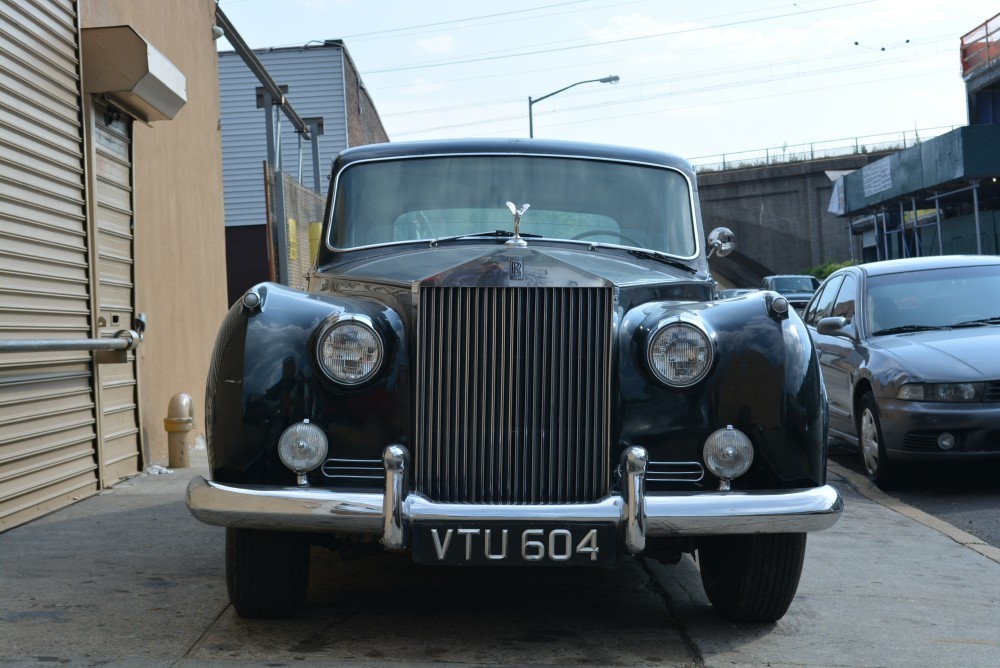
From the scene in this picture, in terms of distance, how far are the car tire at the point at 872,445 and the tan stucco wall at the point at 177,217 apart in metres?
5.15

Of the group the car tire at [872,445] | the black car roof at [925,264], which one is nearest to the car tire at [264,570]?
the car tire at [872,445]

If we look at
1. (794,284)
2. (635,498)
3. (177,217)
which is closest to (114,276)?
(177,217)

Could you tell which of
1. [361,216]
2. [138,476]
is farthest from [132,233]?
[361,216]

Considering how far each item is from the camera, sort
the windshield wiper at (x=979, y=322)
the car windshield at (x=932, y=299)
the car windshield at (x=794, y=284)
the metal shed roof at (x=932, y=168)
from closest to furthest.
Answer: the windshield wiper at (x=979, y=322), the car windshield at (x=932, y=299), the metal shed roof at (x=932, y=168), the car windshield at (x=794, y=284)

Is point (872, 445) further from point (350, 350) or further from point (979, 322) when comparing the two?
point (350, 350)

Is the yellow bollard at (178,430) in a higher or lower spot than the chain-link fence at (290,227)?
lower

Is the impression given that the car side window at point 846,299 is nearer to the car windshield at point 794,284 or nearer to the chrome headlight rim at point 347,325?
the chrome headlight rim at point 347,325

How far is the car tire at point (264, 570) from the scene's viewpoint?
3998 millimetres

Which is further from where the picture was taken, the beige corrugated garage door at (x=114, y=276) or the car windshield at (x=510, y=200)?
the beige corrugated garage door at (x=114, y=276)

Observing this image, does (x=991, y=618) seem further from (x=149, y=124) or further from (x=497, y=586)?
(x=149, y=124)

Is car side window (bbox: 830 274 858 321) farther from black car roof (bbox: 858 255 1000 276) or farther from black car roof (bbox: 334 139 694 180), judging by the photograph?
black car roof (bbox: 334 139 694 180)

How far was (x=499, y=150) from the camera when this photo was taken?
561 cm

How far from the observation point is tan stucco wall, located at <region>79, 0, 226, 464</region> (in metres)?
8.67

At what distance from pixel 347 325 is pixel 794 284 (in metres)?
32.6
